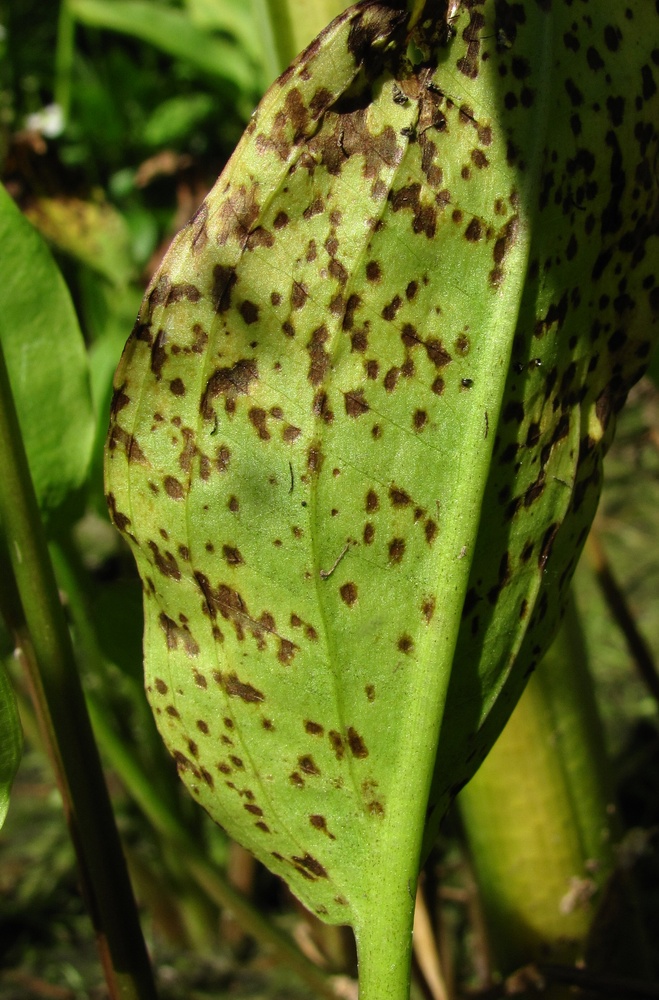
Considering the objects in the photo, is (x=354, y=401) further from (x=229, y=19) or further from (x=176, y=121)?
(x=176, y=121)

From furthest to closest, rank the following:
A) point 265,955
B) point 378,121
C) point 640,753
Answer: point 640,753 < point 265,955 < point 378,121

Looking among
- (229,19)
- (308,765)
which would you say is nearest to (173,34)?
(229,19)

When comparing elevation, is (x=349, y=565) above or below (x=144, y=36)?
below

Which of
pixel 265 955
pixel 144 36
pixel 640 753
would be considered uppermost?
pixel 144 36

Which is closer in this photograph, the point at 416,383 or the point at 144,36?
the point at 416,383

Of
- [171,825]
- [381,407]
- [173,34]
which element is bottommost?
[171,825]

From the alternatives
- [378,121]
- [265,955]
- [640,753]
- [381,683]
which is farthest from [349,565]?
[640,753]

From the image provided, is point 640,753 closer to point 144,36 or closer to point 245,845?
point 245,845
